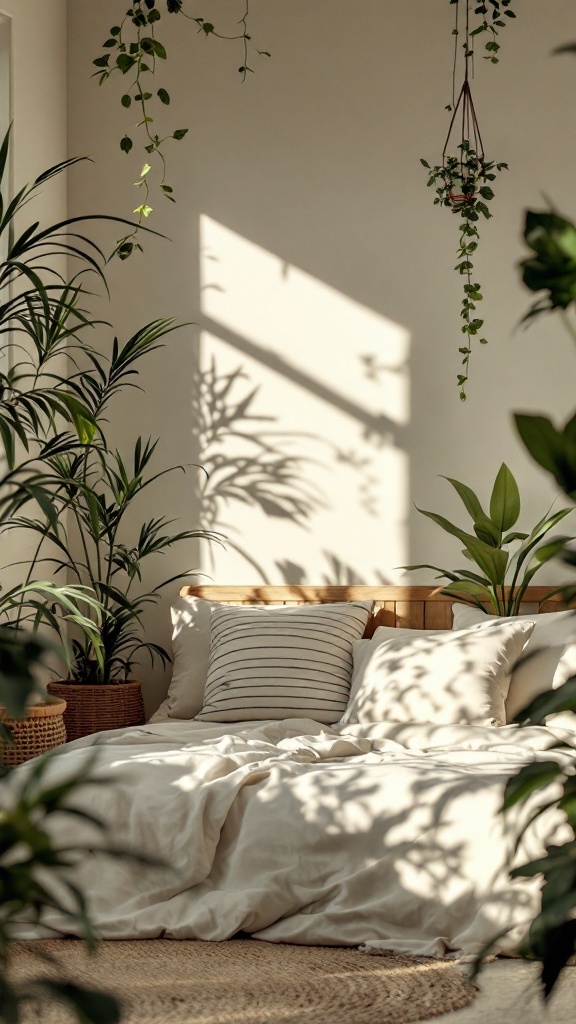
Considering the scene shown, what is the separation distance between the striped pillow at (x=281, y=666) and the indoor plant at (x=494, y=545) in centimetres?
49

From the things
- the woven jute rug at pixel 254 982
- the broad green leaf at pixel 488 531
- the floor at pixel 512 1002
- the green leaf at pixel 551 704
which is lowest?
the floor at pixel 512 1002

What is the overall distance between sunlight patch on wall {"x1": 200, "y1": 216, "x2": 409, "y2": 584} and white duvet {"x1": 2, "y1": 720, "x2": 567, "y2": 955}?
1.88 meters

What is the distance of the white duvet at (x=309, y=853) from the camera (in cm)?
260

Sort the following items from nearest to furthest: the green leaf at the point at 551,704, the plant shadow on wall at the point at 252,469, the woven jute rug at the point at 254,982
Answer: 1. the green leaf at the point at 551,704
2. the woven jute rug at the point at 254,982
3. the plant shadow on wall at the point at 252,469

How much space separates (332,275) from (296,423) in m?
0.66

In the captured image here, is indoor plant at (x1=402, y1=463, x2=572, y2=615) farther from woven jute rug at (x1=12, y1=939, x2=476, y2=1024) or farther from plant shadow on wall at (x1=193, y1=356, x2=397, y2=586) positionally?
woven jute rug at (x1=12, y1=939, x2=476, y2=1024)

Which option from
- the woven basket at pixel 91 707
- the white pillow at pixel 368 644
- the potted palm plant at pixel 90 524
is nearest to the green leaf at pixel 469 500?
the white pillow at pixel 368 644

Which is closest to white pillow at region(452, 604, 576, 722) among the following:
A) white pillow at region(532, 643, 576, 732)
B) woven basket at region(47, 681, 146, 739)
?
white pillow at region(532, 643, 576, 732)

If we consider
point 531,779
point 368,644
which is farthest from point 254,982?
point 368,644

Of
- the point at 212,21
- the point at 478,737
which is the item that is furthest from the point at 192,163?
the point at 478,737

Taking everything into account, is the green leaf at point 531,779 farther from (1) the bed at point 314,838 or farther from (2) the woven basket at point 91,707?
(2) the woven basket at point 91,707

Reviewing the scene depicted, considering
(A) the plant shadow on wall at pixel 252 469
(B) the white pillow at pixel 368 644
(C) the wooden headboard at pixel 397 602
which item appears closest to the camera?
(B) the white pillow at pixel 368 644

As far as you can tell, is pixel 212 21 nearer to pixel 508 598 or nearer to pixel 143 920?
pixel 508 598

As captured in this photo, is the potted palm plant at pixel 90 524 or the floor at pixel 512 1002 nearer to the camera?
the floor at pixel 512 1002
